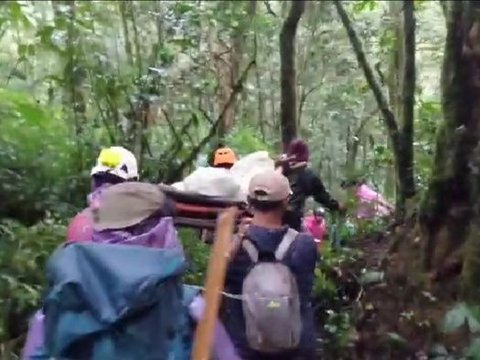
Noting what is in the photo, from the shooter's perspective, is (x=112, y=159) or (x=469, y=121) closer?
(x=112, y=159)

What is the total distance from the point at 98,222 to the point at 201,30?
7.38m

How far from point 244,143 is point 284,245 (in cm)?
694

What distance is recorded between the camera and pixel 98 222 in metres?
3.47

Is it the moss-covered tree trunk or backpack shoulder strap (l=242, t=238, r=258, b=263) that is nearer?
backpack shoulder strap (l=242, t=238, r=258, b=263)

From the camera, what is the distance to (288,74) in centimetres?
1079

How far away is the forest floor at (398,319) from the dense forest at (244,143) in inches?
0.5

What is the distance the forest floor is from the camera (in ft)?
19.2

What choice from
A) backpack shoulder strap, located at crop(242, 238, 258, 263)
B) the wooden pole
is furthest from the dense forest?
the wooden pole

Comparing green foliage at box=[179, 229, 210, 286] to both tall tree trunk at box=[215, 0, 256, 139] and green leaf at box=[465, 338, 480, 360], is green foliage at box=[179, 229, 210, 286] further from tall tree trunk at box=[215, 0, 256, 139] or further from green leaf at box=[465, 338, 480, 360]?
tall tree trunk at box=[215, 0, 256, 139]

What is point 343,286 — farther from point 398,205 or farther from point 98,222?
point 98,222

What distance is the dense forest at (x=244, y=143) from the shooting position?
6.08 m

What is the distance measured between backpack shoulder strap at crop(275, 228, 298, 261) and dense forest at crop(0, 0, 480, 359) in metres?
0.83

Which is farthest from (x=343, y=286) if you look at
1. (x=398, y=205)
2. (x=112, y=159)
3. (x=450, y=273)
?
(x=112, y=159)

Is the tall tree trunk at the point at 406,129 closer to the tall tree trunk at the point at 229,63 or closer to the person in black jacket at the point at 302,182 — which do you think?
the person in black jacket at the point at 302,182
